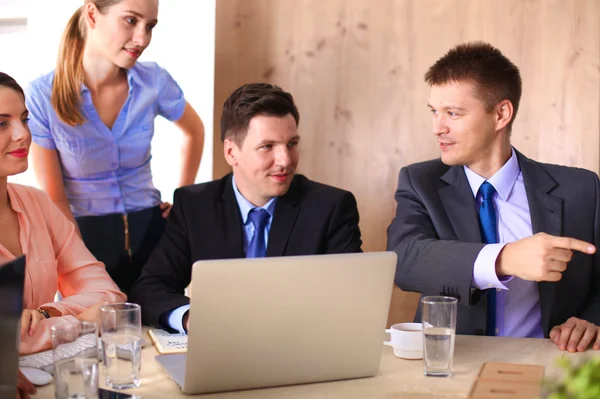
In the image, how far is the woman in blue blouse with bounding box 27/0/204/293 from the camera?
8.58ft

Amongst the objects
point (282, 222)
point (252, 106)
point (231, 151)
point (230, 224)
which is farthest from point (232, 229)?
point (252, 106)

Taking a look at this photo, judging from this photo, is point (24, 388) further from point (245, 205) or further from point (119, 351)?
point (245, 205)

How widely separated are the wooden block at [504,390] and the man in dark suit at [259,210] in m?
1.21

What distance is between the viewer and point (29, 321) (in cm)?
179

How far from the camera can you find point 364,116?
3.30 metres

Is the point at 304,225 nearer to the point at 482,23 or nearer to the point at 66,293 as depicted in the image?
the point at 66,293

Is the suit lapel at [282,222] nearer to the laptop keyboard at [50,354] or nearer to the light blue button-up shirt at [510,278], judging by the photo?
the light blue button-up shirt at [510,278]

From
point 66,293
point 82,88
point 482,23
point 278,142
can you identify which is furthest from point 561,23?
point 66,293

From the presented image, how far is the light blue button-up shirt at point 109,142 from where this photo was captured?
2619 millimetres

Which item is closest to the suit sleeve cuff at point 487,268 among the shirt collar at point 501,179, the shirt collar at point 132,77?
the shirt collar at point 501,179

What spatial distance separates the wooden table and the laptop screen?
0.26 m

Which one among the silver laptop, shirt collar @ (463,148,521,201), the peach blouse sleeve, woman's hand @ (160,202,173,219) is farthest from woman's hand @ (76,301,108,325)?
shirt collar @ (463,148,521,201)

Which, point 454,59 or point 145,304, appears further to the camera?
point 454,59

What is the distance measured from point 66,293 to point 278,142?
31.9 inches
